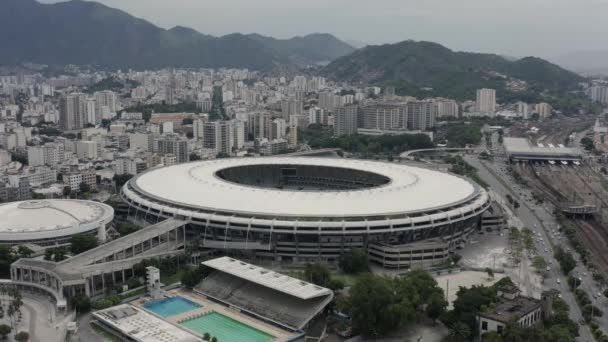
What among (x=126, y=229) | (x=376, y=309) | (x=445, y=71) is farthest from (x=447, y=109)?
(x=376, y=309)

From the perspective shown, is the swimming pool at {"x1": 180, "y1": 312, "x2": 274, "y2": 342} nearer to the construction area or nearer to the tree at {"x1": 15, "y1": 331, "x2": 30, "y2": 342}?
the tree at {"x1": 15, "y1": 331, "x2": 30, "y2": 342}

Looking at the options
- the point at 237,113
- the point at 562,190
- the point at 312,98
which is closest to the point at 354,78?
the point at 312,98

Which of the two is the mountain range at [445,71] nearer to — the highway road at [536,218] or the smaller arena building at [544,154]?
the smaller arena building at [544,154]

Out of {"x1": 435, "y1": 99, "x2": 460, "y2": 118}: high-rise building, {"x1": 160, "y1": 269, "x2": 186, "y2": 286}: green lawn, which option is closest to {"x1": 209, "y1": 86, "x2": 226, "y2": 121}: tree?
{"x1": 435, "y1": 99, "x2": 460, "y2": 118}: high-rise building

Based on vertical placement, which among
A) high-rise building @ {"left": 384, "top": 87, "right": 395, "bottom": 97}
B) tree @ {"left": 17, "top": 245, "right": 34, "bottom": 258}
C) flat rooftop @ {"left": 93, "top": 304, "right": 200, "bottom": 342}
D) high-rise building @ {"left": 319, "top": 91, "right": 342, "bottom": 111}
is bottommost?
flat rooftop @ {"left": 93, "top": 304, "right": 200, "bottom": 342}

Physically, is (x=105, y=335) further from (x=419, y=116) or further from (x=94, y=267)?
(x=419, y=116)

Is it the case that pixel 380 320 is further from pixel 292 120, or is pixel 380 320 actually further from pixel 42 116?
pixel 42 116
